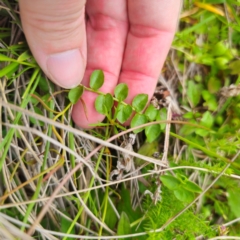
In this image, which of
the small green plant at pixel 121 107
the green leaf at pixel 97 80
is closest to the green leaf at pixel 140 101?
the small green plant at pixel 121 107

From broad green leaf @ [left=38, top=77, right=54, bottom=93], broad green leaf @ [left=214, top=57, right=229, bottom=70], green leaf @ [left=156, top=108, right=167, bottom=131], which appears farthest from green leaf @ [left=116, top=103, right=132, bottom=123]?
broad green leaf @ [left=214, top=57, right=229, bottom=70]

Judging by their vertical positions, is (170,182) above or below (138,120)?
below

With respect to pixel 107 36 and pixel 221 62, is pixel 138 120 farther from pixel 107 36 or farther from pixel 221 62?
pixel 221 62

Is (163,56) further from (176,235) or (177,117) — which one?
(176,235)

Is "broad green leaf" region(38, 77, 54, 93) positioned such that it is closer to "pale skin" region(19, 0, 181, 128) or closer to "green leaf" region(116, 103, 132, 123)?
"pale skin" region(19, 0, 181, 128)

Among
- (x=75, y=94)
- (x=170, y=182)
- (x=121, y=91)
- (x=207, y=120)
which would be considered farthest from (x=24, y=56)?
(x=207, y=120)

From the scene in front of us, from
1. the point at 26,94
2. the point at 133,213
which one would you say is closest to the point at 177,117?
the point at 133,213

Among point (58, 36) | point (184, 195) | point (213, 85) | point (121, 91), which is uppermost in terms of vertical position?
point (58, 36)
